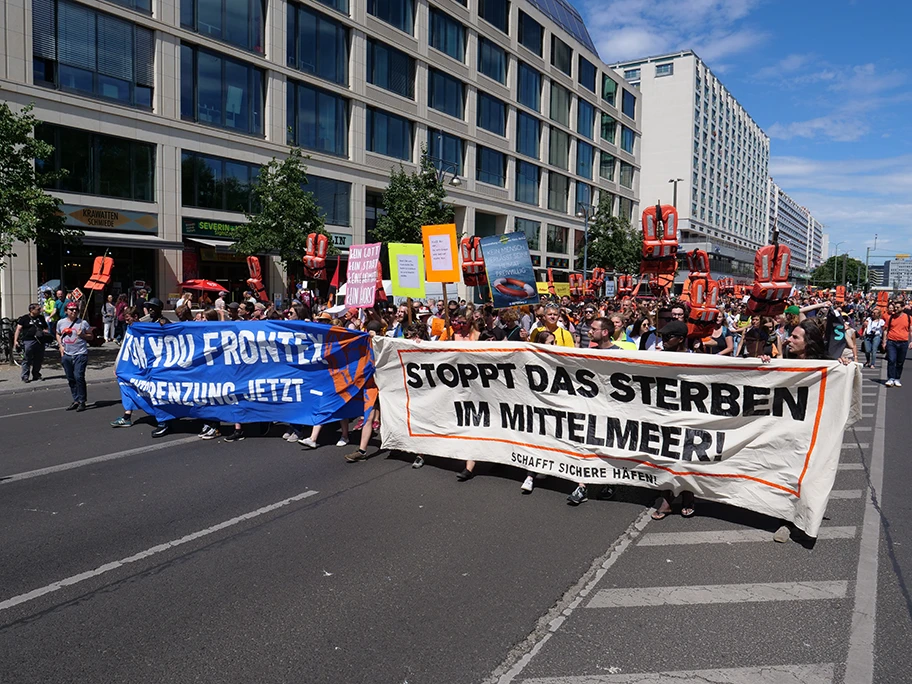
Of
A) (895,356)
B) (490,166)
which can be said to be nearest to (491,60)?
(490,166)

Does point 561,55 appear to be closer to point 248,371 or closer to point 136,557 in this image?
point 248,371

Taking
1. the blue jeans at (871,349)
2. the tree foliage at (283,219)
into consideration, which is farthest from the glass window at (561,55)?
the blue jeans at (871,349)

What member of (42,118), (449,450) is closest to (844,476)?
(449,450)

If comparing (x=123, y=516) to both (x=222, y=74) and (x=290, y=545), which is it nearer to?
(x=290, y=545)

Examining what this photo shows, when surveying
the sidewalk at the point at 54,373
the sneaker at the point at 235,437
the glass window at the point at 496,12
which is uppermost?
the glass window at the point at 496,12

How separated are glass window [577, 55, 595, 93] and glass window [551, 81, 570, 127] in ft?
9.52

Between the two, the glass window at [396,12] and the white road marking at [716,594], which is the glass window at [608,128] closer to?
the glass window at [396,12]

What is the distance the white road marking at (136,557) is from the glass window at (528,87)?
4527 cm

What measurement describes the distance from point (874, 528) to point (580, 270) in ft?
166

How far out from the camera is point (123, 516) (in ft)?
18.3

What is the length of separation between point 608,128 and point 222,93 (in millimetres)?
42050

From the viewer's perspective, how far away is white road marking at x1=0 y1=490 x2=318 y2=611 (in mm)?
4102

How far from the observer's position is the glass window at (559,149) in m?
51.5

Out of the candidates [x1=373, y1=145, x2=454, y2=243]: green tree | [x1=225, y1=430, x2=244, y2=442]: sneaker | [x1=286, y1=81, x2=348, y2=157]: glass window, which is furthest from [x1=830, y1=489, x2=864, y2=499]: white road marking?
[x1=286, y1=81, x2=348, y2=157]: glass window
